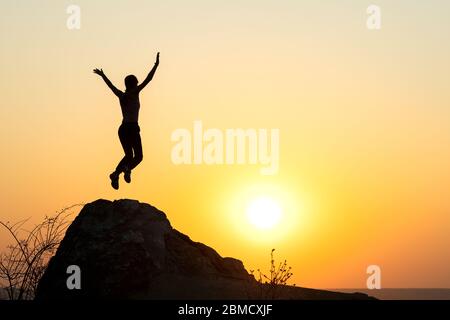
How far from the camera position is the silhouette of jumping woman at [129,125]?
18250 mm

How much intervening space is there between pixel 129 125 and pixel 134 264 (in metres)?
3.36

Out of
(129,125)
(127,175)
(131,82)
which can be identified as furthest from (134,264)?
(131,82)

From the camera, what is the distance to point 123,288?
681 inches

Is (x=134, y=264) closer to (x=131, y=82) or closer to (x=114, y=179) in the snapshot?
(x=114, y=179)

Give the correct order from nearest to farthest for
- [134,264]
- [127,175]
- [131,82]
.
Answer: [134,264], [131,82], [127,175]

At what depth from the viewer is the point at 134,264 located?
17562mm

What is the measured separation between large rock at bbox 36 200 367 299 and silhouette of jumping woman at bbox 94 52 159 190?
3.04 ft

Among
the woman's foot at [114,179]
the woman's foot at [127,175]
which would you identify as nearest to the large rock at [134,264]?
the woman's foot at [114,179]

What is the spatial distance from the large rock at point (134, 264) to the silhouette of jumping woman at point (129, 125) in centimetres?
93

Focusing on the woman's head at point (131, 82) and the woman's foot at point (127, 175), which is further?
the woman's foot at point (127, 175)

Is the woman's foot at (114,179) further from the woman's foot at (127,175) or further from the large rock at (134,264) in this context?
the large rock at (134,264)

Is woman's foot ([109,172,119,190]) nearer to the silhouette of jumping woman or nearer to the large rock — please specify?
the silhouette of jumping woman
